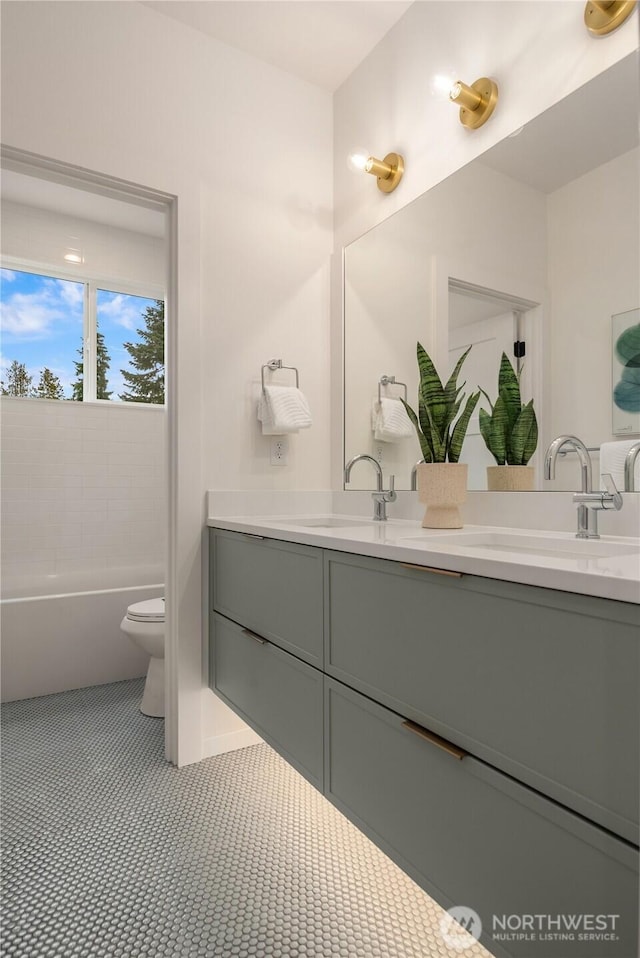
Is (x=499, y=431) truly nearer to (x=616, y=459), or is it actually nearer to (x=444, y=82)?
(x=616, y=459)

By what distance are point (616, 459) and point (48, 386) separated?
121 inches

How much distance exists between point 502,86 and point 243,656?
1.82m

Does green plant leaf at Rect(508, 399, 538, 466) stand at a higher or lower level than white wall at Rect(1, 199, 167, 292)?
lower

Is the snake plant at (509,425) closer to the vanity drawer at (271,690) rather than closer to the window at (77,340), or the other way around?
the vanity drawer at (271,690)

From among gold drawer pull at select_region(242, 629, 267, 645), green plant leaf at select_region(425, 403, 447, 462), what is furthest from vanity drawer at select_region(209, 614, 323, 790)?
green plant leaf at select_region(425, 403, 447, 462)

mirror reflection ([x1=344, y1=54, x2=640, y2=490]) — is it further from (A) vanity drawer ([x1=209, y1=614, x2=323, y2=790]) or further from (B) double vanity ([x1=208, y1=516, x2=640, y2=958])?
(A) vanity drawer ([x1=209, y1=614, x2=323, y2=790])

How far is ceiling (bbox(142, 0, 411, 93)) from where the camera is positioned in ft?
6.25

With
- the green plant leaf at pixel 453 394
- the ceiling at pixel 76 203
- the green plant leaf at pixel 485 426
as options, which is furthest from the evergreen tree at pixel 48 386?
the green plant leaf at pixel 485 426

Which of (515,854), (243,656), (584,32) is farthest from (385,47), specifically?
(515,854)

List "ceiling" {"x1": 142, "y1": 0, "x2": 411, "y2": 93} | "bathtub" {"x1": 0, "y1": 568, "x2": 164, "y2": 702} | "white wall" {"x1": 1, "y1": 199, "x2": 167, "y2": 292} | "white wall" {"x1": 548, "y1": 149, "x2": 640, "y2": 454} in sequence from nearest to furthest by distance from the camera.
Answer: "white wall" {"x1": 548, "y1": 149, "x2": 640, "y2": 454}, "ceiling" {"x1": 142, "y1": 0, "x2": 411, "y2": 93}, "bathtub" {"x1": 0, "y1": 568, "x2": 164, "y2": 702}, "white wall" {"x1": 1, "y1": 199, "x2": 167, "y2": 292}

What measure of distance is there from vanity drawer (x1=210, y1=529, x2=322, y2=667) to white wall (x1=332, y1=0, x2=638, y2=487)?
64 centimetres

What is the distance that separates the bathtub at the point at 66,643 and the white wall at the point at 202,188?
2.99 ft

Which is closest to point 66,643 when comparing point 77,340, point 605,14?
point 77,340

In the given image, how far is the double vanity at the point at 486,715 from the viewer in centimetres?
74
